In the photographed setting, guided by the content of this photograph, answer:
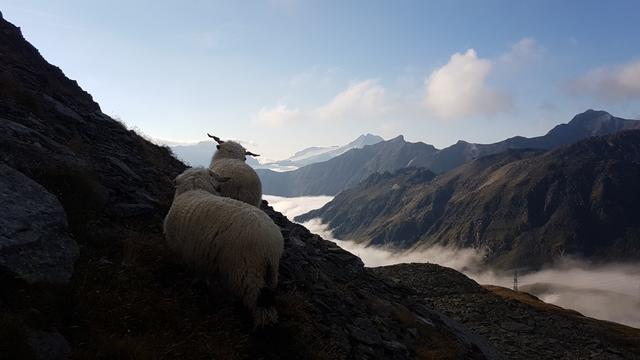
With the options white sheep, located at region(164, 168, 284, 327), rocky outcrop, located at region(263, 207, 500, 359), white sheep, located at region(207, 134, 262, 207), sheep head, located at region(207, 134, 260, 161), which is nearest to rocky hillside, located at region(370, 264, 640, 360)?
rocky outcrop, located at region(263, 207, 500, 359)

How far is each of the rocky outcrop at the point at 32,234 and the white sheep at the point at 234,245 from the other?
2136mm

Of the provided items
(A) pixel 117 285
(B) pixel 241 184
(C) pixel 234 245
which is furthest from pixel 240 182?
(A) pixel 117 285

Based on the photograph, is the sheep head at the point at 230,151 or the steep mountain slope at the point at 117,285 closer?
the steep mountain slope at the point at 117,285

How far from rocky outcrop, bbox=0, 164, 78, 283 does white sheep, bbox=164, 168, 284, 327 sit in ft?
7.01

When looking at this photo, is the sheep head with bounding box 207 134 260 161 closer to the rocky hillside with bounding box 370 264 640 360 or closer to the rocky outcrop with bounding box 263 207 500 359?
the rocky outcrop with bounding box 263 207 500 359

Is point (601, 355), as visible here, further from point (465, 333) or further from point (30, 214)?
point (30, 214)

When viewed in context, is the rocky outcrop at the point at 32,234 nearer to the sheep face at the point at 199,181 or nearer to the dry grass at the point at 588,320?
the sheep face at the point at 199,181

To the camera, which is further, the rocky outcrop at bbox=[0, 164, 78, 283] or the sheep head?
the sheep head

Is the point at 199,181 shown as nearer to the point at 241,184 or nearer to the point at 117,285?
the point at 241,184

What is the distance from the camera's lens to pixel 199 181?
12.1m

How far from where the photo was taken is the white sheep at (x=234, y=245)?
9133 millimetres

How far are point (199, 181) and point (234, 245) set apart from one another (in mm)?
3315

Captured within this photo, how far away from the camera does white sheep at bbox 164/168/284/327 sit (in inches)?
360

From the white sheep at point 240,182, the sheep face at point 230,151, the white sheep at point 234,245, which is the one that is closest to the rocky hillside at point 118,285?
the white sheep at point 234,245
